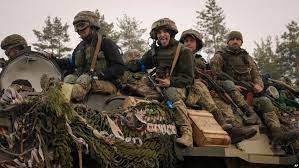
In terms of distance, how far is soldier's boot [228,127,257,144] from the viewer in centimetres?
865

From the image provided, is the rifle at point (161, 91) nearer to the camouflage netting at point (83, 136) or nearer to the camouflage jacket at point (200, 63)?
the camouflage netting at point (83, 136)

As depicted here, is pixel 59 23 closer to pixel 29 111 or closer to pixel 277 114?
pixel 277 114

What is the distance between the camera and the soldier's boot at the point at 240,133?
28.4ft

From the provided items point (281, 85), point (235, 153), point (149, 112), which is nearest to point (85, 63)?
point (149, 112)

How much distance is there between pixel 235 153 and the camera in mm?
8078

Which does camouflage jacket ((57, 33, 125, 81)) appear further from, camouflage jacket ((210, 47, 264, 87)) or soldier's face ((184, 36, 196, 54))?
camouflage jacket ((210, 47, 264, 87))

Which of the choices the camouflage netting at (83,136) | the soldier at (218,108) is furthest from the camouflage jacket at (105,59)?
the soldier at (218,108)

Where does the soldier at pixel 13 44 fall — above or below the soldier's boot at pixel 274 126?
above

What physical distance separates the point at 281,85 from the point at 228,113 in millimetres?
2605

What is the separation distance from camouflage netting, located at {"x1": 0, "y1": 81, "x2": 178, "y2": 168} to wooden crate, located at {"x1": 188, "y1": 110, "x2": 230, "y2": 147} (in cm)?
39

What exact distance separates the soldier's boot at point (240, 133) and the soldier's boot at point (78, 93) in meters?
2.22

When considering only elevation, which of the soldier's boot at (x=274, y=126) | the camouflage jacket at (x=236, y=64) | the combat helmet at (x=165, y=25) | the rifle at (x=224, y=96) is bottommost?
the soldier's boot at (x=274, y=126)

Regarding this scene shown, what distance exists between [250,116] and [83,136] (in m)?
3.93

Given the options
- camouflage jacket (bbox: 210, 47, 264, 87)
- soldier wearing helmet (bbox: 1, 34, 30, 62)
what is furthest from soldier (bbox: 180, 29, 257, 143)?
soldier wearing helmet (bbox: 1, 34, 30, 62)
